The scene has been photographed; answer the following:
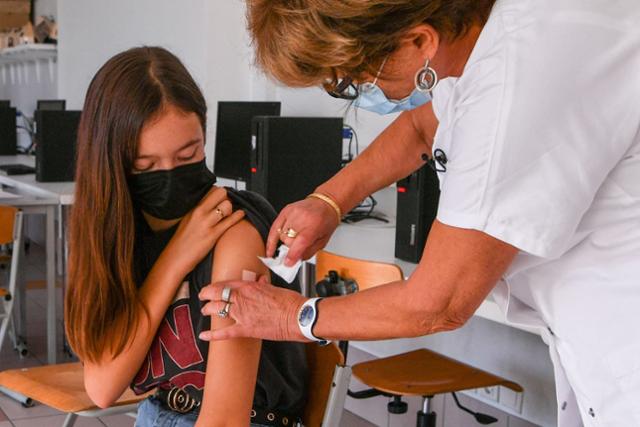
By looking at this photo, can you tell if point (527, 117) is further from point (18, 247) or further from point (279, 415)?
point (18, 247)

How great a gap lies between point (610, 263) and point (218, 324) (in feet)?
2.13

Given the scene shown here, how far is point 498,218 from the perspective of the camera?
983mm

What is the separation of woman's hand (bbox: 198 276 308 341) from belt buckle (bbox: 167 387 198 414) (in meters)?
0.35

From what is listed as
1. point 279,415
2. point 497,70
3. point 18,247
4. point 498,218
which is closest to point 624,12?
point 497,70

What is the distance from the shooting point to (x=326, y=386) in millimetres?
1589

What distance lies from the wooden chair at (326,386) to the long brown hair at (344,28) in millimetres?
642

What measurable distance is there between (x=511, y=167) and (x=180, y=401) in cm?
83

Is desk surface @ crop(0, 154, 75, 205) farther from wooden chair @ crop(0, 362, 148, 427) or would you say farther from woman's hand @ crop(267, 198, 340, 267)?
woman's hand @ crop(267, 198, 340, 267)

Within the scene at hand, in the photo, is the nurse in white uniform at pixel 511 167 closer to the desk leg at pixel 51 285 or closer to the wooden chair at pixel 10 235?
the wooden chair at pixel 10 235

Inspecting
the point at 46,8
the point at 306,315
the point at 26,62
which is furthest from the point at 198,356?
the point at 26,62

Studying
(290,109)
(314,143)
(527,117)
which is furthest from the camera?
(290,109)

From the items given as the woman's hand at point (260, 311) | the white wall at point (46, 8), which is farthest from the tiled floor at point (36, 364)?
the white wall at point (46, 8)

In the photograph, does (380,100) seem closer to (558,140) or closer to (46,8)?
(558,140)

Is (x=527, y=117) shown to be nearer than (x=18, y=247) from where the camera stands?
Yes
